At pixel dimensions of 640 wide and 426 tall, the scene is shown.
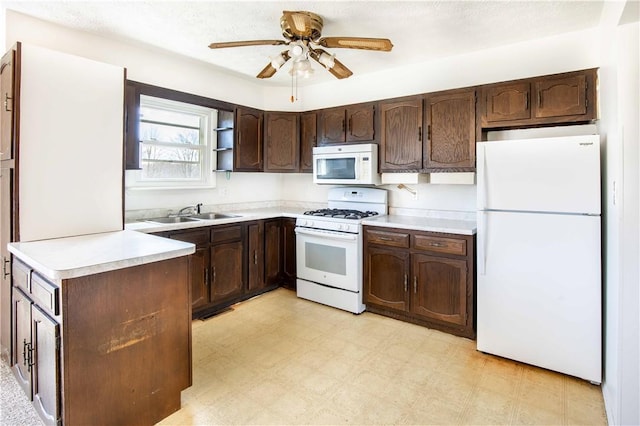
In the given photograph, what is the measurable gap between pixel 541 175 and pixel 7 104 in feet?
11.2

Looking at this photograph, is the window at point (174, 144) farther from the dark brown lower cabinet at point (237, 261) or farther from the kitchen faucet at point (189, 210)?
the dark brown lower cabinet at point (237, 261)

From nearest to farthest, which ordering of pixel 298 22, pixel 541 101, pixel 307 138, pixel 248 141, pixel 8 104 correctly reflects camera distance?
pixel 8 104
pixel 298 22
pixel 541 101
pixel 248 141
pixel 307 138

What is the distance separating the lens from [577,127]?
279 centimetres

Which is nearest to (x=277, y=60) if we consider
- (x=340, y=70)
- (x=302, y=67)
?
(x=302, y=67)

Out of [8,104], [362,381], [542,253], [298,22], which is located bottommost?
[362,381]

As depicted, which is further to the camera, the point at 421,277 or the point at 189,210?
the point at 189,210

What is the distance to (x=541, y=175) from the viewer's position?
2311 millimetres

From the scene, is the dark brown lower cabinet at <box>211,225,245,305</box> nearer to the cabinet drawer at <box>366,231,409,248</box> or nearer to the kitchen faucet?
the kitchen faucet

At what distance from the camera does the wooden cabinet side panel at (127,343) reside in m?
1.53

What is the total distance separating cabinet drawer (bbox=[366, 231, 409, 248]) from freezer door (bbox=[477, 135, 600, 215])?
0.76m

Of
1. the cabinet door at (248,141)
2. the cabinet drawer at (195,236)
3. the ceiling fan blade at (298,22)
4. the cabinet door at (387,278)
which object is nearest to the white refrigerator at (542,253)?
the cabinet door at (387,278)

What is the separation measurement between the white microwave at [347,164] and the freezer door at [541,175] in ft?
3.81

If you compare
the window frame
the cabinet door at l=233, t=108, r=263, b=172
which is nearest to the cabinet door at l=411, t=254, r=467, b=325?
the cabinet door at l=233, t=108, r=263, b=172

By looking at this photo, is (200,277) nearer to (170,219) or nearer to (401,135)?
(170,219)
